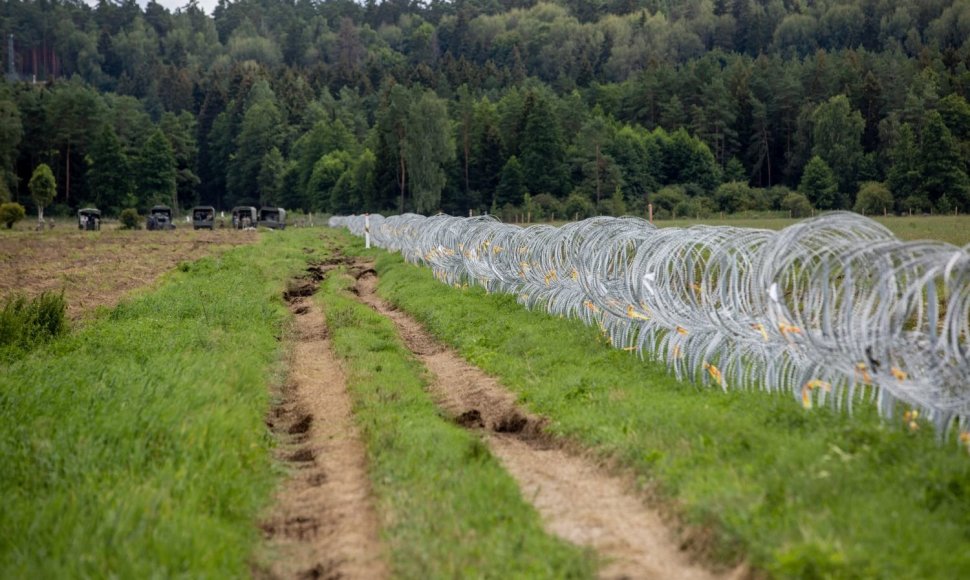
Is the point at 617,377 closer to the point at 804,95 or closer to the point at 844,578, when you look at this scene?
the point at 844,578

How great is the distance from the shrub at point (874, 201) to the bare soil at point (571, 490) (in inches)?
2380

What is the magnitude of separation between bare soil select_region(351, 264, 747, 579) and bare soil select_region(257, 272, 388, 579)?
136 centimetres

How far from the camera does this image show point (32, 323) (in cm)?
1583

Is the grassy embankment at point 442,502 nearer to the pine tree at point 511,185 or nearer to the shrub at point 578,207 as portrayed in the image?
the shrub at point 578,207

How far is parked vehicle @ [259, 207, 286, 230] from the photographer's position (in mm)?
81812

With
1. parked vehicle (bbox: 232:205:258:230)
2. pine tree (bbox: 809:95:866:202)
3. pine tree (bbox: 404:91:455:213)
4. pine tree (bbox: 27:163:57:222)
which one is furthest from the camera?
pine tree (bbox: 404:91:455:213)

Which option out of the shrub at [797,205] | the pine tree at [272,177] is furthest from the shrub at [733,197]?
the pine tree at [272,177]

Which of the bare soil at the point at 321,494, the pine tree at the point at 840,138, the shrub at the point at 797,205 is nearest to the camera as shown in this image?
the bare soil at the point at 321,494

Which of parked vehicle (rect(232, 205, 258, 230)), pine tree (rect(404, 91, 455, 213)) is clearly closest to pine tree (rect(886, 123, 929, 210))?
pine tree (rect(404, 91, 455, 213))

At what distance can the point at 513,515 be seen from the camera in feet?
24.9

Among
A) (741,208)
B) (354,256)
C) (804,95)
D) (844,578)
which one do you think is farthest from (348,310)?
(804,95)

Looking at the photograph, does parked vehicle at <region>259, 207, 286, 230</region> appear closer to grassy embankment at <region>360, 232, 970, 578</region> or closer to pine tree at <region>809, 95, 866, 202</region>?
pine tree at <region>809, 95, 866, 202</region>

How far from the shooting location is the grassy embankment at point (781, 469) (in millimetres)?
6133

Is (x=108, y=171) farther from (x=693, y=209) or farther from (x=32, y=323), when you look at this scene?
(x=32, y=323)
